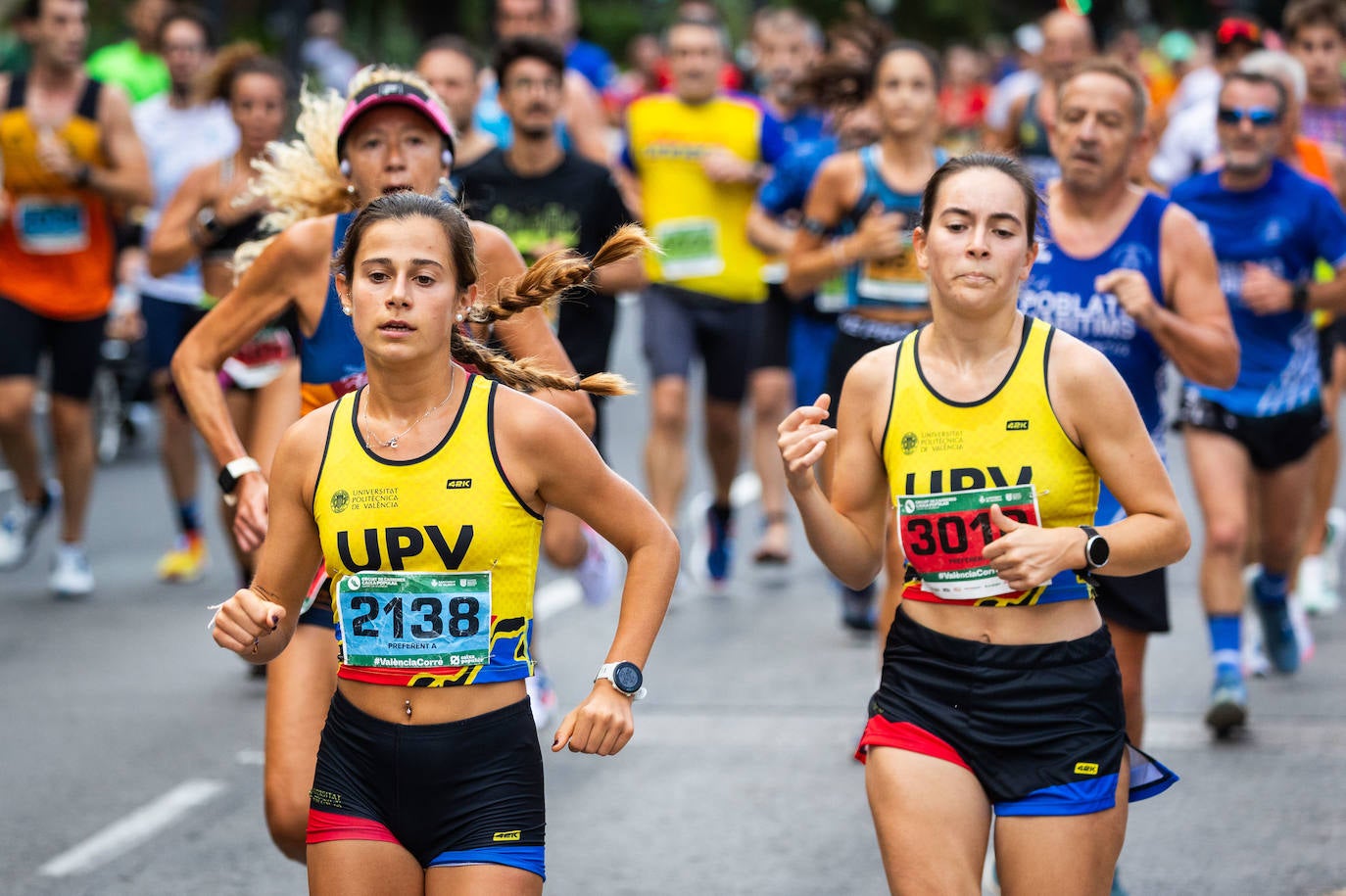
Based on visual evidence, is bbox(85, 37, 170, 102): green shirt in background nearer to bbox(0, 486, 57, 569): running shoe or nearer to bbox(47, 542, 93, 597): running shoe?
bbox(0, 486, 57, 569): running shoe

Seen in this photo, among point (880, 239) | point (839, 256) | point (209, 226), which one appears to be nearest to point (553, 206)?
point (839, 256)

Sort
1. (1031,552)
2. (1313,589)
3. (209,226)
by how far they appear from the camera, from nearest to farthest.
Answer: (1031,552) → (209,226) → (1313,589)

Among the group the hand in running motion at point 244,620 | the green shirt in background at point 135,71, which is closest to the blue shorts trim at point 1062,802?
the hand in running motion at point 244,620

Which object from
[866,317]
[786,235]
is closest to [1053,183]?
[866,317]

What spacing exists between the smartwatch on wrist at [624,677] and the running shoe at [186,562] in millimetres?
6655

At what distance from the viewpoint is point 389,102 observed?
17.1 feet

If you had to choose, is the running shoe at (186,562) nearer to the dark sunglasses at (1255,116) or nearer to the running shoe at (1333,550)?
the running shoe at (1333,550)

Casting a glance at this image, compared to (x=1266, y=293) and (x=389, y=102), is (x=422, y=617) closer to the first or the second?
(x=389, y=102)

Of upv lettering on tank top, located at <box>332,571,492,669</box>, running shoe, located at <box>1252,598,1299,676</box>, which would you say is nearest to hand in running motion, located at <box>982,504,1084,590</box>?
upv lettering on tank top, located at <box>332,571,492,669</box>

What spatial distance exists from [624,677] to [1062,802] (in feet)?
2.95

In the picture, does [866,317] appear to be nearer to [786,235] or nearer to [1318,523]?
[786,235]

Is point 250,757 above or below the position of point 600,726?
below

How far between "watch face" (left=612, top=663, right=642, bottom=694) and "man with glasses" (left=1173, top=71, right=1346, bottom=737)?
3680 millimetres

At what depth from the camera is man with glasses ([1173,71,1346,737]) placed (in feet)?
23.5
